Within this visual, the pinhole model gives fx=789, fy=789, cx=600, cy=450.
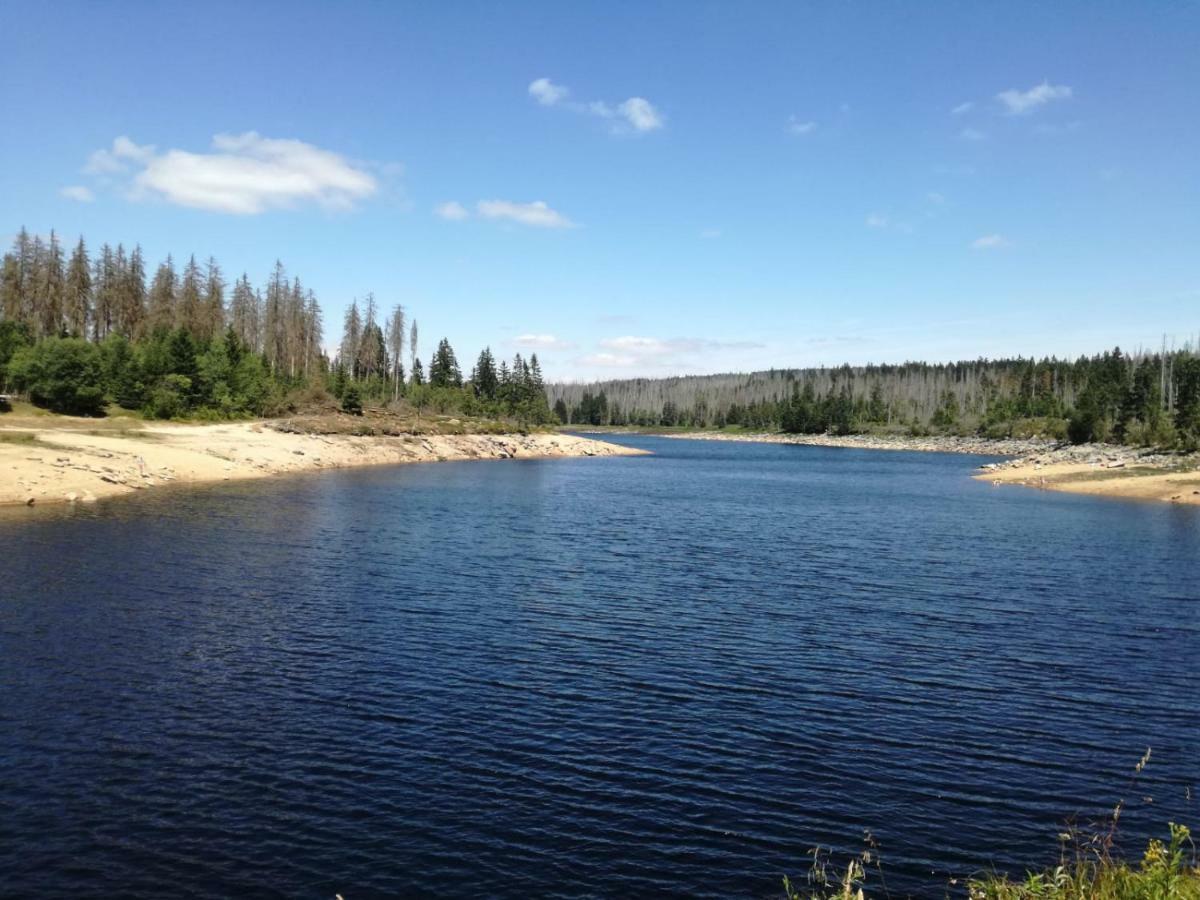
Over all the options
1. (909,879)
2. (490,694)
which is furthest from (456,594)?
(909,879)

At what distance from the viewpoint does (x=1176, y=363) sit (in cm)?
18925

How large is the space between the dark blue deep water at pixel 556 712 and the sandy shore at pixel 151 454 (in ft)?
45.8

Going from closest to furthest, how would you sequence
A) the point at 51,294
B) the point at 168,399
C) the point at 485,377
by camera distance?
the point at 168,399, the point at 51,294, the point at 485,377

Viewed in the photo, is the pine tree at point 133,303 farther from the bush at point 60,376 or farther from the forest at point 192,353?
the bush at point 60,376

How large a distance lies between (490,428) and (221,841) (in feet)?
433

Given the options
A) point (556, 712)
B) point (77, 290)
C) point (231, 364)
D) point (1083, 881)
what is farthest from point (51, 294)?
point (1083, 881)

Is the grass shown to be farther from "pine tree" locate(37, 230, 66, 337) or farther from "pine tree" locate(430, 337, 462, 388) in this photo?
"pine tree" locate(430, 337, 462, 388)

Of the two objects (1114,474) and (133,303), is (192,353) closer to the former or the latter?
(133,303)

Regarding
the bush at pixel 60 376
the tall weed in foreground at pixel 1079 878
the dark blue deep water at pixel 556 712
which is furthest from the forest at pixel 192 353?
the tall weed in foreground at pixel 1079 878

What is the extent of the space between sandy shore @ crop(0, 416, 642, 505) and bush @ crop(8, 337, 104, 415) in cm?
405

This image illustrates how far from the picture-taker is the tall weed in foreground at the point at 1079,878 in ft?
32.1

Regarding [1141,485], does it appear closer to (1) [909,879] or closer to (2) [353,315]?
(1) [909,879]

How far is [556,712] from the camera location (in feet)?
65.6

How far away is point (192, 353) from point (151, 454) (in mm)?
35112
